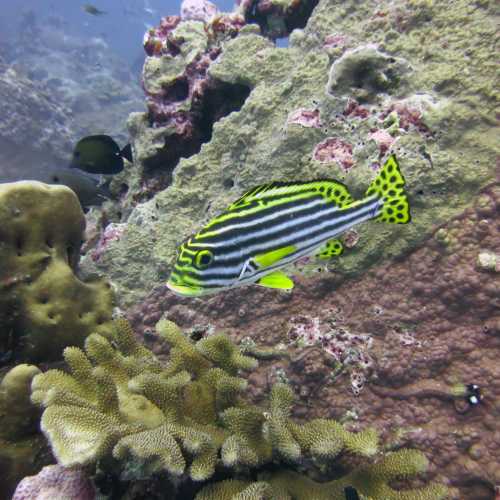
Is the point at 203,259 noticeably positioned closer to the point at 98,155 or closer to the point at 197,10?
the point at 98,155

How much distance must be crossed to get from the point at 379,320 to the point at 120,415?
2.03 m

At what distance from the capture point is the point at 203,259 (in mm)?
1933

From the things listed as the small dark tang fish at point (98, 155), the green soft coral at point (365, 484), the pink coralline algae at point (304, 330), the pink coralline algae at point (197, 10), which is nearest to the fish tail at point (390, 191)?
the pink coralline algae at point (304, 330)

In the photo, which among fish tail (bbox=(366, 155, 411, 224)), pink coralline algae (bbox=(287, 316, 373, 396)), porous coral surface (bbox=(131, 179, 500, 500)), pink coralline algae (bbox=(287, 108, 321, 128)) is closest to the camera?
fish tail (bbox=(366, 155, 411, 224))

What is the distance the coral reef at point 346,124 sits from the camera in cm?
321

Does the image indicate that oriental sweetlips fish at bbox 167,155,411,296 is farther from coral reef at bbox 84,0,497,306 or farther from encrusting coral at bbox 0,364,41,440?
encrusting coral at bbox 0,364,41,440

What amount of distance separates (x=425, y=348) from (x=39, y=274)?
314cm

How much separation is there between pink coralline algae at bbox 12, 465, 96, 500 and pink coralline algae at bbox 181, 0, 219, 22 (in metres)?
6.77

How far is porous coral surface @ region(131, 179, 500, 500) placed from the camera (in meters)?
2.75

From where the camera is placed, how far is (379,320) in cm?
313

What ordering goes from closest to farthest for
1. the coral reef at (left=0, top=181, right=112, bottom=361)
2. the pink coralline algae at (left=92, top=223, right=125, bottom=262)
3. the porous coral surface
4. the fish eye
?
the fish eye, the porous coral surface, the coral reef at (left=0, top=181, right=112, bottom=361), the pink coralline algae at (left=92, top=223, right=125, bottom=262)

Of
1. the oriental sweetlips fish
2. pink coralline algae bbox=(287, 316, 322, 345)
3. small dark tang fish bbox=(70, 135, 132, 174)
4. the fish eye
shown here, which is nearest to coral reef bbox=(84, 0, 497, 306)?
small dark tang fish bbox=(70, 135, 132, 174)

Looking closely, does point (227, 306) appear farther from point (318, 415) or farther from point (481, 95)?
point (481, 95)

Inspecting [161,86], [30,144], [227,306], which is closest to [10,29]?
[30,144]
